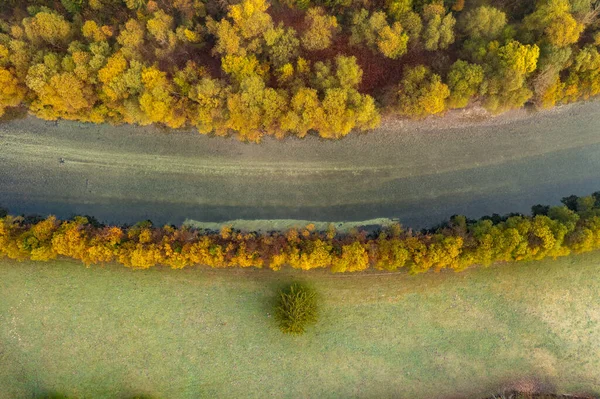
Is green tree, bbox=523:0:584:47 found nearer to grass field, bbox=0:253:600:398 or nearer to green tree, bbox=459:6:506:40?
green tree, bbox=459:6:506:40

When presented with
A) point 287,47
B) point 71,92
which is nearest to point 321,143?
point 287,47

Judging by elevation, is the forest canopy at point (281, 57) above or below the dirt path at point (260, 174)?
above

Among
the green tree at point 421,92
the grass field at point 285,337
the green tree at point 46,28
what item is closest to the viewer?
the green tree at point 46,28

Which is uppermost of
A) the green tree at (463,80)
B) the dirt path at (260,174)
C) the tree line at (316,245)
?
the green tree at (463,80)

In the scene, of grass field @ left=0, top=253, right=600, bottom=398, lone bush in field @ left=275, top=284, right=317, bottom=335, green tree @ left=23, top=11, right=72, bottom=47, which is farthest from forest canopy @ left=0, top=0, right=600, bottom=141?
grass field @ left=0, top=253, right=600, bottom=398

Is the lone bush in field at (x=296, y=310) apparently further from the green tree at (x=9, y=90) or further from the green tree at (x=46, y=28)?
the green tree at (x=46, y=28)

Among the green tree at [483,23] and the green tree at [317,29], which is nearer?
the green tree at [483,23]

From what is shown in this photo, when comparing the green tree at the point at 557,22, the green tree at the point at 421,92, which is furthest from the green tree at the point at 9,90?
the green tree at the point at 557,22

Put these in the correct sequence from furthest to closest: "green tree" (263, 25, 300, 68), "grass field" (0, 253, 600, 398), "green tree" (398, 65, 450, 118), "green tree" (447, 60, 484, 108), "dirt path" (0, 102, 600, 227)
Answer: "dirt path" (0, 102, 600, 227), "grass field" (0, 253, 600, 398), "green tree" (398, 65, 450, 118), "green tree" (447, 60, 484, 108), "green tree" (263, 25, 300, 68)
